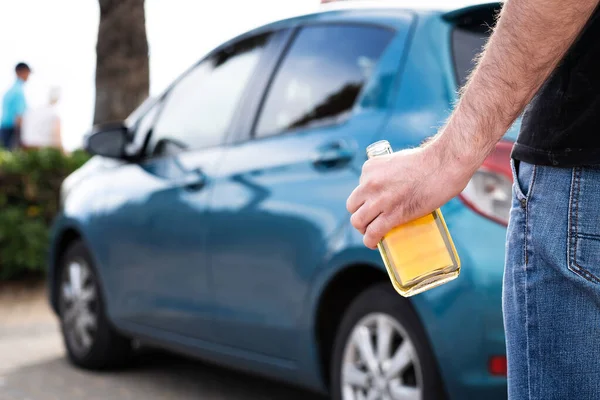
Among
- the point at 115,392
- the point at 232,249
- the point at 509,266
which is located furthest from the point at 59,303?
the point at 509,266

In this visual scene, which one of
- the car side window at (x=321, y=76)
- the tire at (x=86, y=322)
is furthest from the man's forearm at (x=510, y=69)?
the tire at (x=86, y=322)

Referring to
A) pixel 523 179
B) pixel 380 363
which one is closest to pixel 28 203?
pixel 380 363

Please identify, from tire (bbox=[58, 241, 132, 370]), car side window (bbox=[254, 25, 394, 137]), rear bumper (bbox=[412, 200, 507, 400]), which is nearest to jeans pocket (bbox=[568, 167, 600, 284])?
rear bumper (bbox=[412, 200, 507, 400])

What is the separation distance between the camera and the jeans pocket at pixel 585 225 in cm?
139

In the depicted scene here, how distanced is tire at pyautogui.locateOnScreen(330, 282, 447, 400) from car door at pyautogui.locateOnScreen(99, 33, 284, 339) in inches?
37.5

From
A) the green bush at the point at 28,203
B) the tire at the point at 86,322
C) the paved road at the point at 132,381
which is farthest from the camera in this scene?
the green bush at the point at 28,203

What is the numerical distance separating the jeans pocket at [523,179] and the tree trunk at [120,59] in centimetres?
1043

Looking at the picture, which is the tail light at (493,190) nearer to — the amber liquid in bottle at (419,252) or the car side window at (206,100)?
the car side window at (206,100)

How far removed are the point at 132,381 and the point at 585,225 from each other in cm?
456

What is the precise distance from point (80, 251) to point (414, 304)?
9.87 ft

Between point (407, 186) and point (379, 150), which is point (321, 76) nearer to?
point (379, 150)

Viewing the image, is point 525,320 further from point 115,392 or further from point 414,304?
point 115,392

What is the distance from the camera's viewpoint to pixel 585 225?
1.40 m

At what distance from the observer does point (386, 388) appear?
3.57m
